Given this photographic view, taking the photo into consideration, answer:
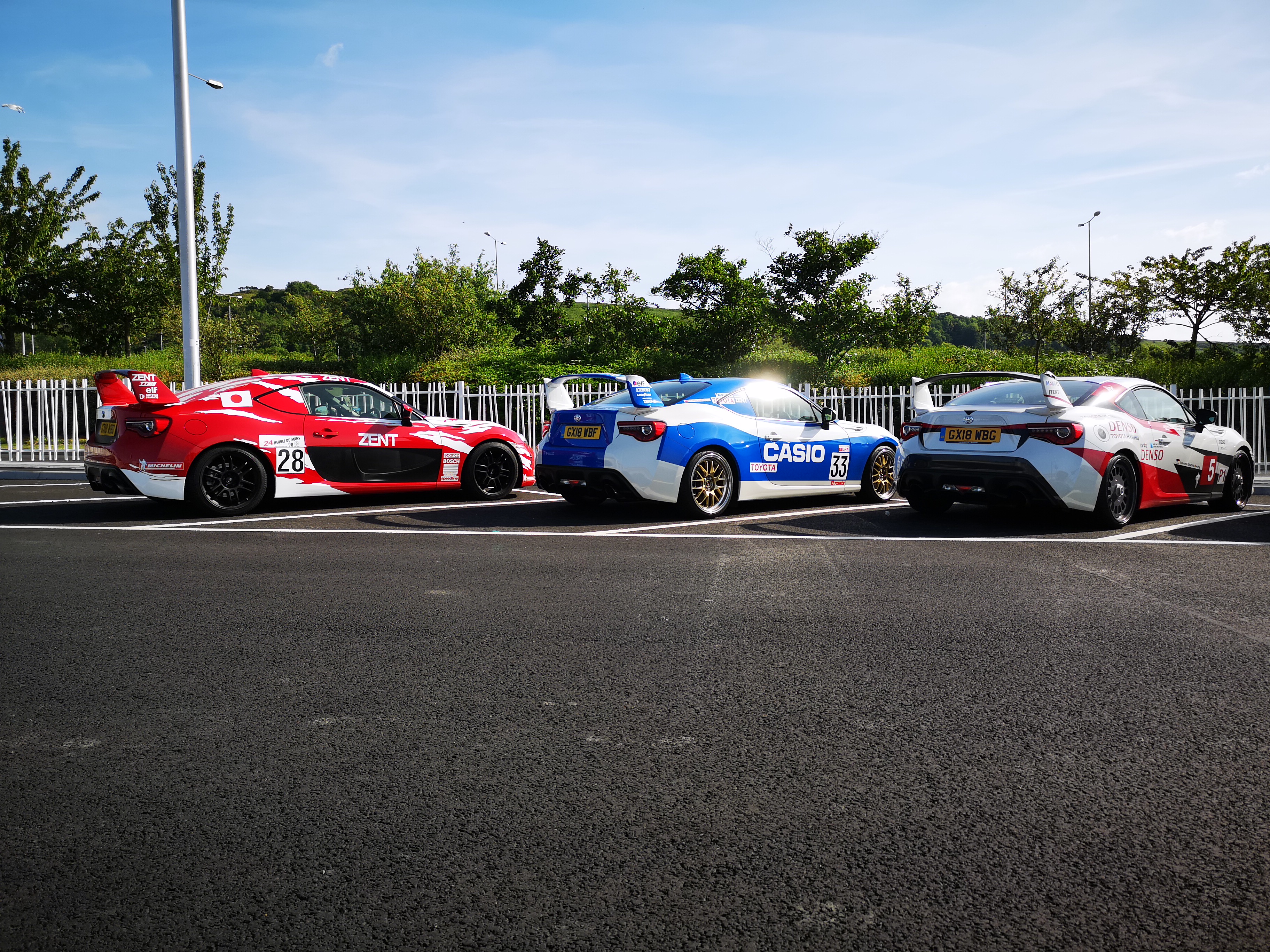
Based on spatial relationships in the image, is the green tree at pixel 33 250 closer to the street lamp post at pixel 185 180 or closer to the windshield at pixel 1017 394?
the street lamp post at pixel 185 180

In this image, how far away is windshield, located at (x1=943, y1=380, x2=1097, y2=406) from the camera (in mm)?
9445

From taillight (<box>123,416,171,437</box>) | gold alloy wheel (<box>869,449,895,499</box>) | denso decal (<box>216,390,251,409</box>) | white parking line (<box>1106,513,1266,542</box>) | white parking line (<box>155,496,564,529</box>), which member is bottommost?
white parking line (<box>1106,513,1266,542</box>)

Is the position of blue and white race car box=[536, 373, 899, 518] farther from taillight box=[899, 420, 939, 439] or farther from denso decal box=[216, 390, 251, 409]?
denso decal box=[216, 390, 251, 409]

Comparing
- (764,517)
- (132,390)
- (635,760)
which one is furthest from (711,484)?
(635,760)

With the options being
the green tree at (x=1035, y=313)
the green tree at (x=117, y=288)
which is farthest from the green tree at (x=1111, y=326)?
the green tree at (x=117, y=288)

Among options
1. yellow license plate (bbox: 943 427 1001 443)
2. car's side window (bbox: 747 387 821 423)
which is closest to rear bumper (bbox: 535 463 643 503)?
car's side window (bbox: 747 387 821 423)

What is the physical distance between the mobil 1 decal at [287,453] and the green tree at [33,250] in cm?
2297

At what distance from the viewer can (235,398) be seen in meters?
10.2

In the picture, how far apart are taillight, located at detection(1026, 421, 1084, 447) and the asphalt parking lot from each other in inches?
89.7

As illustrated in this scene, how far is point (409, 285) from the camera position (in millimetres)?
30172

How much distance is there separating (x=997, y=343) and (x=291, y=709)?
3699 cm

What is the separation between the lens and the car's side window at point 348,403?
10.8 metres

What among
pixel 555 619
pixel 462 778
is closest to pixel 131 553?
pixel 555 619

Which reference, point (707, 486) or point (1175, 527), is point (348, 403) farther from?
point (1175, 527)
